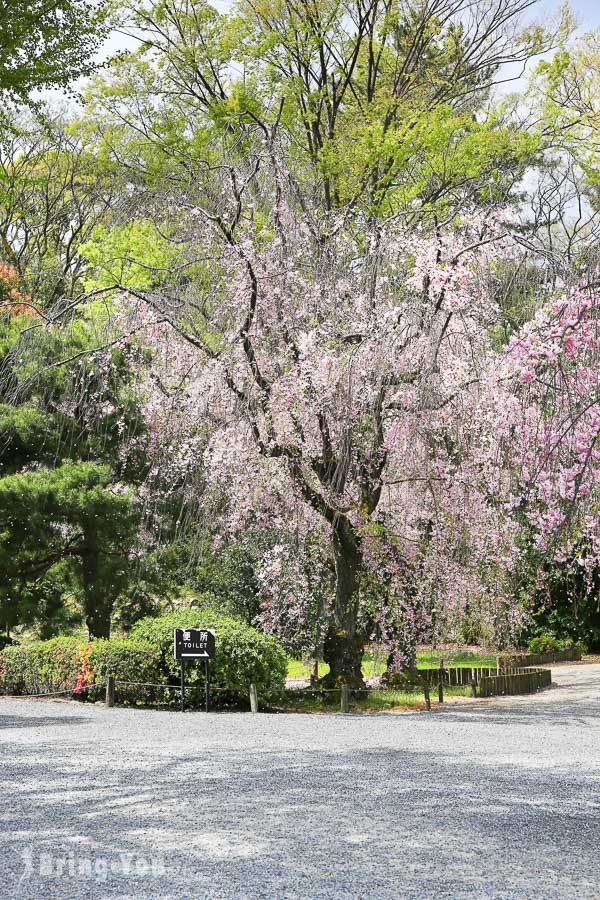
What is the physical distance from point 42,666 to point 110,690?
161cm

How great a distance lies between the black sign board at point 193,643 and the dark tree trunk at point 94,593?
3932mm

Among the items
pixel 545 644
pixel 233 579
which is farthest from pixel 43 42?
pixel 545 644

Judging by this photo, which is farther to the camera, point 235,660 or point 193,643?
point 235,660

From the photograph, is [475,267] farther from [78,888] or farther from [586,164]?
[586,164]

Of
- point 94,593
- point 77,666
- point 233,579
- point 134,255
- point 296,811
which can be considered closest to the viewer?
point 296,811

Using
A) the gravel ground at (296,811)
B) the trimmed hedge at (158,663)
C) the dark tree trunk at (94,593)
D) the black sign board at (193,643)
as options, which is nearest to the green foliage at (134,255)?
the dark tree trunk at (94,593)

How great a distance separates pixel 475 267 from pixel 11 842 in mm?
6660

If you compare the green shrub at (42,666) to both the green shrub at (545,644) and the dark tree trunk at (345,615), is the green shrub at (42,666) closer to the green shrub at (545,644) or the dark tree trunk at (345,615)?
the dark tree trunk at (345,615)

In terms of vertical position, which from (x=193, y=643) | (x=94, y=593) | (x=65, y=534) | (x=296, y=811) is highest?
(x=65, y=534)

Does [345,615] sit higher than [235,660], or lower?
higher

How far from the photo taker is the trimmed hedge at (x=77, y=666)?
1080cm

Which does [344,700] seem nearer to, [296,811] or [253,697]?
[253,697]

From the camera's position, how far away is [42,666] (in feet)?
39.4

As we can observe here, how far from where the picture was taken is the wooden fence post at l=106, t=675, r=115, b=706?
1081 cm
